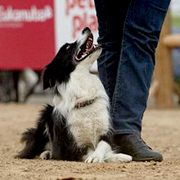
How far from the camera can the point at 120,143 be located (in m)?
5.54

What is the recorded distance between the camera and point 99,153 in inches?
207

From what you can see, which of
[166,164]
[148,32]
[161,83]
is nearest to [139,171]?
[166,164]

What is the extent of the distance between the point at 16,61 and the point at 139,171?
7.41 m

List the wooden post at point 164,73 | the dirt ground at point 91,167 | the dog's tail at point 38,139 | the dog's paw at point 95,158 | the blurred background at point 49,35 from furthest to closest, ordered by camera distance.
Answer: the wooden post at point 164,73
the blurred background at point 49,35
the dog's tail at point 38,139
the dog's paw at point 95,158
the dirt ground at point 91,167

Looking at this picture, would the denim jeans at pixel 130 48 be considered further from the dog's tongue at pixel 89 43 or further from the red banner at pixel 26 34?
the red banner at pixel 26 34

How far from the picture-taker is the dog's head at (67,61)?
18.3ft

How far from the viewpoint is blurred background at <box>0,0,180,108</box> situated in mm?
11250

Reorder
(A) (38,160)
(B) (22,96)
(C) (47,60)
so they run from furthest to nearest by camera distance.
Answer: (B) (22,96) → (C) (47,60) → (A) (38,160)

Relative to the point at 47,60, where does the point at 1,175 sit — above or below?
above

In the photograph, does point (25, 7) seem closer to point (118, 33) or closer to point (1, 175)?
point (118, 33)

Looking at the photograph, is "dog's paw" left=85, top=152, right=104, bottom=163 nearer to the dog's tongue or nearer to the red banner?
the dog's tongue

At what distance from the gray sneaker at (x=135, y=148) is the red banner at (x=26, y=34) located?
6093 millimetres

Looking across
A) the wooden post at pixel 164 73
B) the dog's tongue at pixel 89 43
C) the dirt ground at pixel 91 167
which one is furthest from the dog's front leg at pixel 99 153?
the wooden post at pixel 164 73

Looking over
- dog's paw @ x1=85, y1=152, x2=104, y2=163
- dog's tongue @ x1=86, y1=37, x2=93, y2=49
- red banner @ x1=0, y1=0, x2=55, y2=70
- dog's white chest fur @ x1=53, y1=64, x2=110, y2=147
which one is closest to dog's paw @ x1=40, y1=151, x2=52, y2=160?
dog's white chest fur @ x1=53, y1=64, x2=110, y2=147
